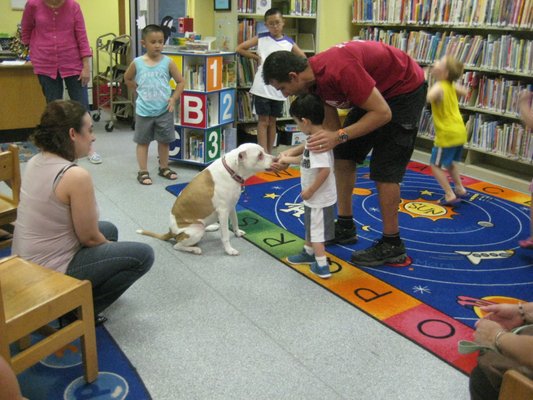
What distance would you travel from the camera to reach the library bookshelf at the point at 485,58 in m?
4.54

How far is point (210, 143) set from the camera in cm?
479

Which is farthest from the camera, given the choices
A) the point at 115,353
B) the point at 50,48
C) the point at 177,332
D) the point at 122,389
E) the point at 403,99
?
the point at 50,48

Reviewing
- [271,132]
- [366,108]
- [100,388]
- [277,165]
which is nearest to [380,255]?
[277,165]

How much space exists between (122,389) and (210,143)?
122 inches

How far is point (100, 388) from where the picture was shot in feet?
6.35

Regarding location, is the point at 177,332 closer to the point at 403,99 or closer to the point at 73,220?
the point at 73,220

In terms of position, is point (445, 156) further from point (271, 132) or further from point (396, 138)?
point (271, 132)

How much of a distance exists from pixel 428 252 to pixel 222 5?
3275 millimetres

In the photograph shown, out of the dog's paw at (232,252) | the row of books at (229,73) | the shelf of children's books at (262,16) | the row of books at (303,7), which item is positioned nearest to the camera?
the dog's paw at (232,252)

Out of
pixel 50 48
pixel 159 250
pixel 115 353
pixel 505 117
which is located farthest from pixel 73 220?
A: pixel 505 117

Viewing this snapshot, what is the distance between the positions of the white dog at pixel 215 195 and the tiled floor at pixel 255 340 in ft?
0.48

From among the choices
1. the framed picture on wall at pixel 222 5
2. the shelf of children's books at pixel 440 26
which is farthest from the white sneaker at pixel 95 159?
the shelf of children's books at pixel 440 26

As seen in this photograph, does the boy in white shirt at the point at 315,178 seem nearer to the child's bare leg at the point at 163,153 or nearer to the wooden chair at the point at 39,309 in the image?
the wooden chair at the point at 39,309

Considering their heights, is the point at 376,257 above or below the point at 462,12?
below
